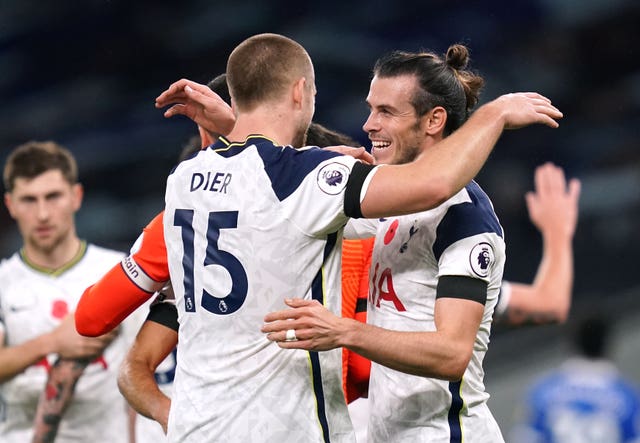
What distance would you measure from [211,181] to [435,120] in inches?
34.3

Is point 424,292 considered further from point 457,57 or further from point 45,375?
point 45,375

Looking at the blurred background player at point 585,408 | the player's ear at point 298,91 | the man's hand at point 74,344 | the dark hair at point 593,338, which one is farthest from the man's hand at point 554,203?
the dark hair at point 593,338

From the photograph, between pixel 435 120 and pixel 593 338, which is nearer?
pixel 435 120

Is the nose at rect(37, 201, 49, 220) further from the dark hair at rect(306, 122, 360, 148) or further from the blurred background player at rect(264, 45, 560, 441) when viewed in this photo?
the blurred background player at rect(264, 45, 560, 441)

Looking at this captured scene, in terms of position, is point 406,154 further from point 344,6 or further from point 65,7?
point 65,7

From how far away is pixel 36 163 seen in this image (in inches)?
257

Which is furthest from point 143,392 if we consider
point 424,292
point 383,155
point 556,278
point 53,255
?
point 53,255

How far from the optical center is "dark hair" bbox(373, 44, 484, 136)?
3.70 m

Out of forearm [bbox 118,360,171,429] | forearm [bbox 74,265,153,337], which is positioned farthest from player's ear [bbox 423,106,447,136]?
forearm [bbox 118,360,171,429]

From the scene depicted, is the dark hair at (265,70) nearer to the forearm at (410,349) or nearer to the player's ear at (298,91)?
the player's ear at (298,91)

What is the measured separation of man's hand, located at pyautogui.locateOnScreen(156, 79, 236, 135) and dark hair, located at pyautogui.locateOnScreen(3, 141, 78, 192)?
9.46 feet

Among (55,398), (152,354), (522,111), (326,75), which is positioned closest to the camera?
(522,111)

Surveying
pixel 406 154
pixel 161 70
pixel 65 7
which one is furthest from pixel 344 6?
pixel 406 154

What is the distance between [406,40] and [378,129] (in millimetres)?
9773
